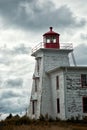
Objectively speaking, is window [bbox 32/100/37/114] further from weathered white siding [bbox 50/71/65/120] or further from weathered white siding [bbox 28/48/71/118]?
weathered white siding [bbox 50/71/65/120]

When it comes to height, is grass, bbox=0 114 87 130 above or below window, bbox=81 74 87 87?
below

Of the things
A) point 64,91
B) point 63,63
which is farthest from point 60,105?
point 63,63

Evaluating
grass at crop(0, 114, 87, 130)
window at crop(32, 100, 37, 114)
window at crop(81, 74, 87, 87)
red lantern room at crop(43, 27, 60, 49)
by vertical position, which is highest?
red lantern room at crop(43, 27, 60, 49)

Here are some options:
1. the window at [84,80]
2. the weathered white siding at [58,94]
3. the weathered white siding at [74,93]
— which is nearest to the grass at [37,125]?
the weathered white siding at [74,93]

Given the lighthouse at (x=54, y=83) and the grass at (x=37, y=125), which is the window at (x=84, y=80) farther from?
the grass at (x=37, y=125)

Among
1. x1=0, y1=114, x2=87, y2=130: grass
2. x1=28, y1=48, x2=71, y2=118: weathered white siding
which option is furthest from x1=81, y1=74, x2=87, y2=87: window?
x1=0, y1=114, x2=87, y2=130: grass

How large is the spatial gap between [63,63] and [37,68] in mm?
3338

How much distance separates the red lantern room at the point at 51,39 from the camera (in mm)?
42812

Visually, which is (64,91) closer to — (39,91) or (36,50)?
(39,91)

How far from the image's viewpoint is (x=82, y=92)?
3903cm

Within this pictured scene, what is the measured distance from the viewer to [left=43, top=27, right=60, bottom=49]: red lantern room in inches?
1686

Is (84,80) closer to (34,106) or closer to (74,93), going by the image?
(74,93)

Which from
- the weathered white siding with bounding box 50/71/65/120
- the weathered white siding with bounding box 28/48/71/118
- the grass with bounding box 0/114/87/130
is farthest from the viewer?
the weathered white siding with bounding box 28/48/71/118

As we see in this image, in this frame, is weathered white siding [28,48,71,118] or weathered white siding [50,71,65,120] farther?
weathered white siding [28,48,71,118]
